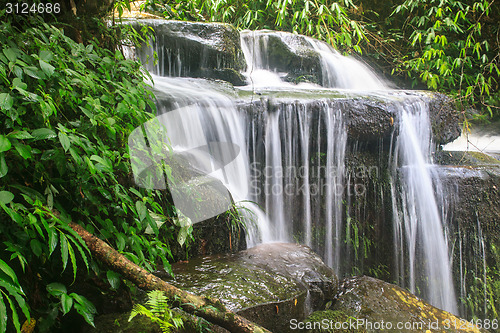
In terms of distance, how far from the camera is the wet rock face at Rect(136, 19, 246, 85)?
5.69 metres

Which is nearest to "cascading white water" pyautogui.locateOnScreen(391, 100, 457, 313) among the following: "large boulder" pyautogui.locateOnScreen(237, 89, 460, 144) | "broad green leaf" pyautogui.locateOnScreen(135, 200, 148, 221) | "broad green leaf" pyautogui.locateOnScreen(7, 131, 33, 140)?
"large boulder" pyautogui.locateOnScreen(237, 89, 460, 144)

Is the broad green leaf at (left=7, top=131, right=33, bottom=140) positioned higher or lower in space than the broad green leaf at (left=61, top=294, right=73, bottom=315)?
higher

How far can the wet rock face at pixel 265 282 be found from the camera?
2.22 meters

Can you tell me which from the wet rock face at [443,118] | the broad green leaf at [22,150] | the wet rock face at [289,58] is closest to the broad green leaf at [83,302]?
the broad green leaf at [22,150]

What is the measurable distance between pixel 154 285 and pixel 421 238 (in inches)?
170

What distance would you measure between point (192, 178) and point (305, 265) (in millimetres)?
1316

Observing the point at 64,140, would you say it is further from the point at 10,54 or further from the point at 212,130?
the point at 212,130

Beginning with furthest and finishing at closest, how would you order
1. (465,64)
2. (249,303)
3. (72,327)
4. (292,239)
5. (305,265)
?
(465,64), (292,239), (305,265), (249,303), (72,327)

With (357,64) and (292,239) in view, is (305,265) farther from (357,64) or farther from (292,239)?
(357,64)

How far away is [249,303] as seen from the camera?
219 cm

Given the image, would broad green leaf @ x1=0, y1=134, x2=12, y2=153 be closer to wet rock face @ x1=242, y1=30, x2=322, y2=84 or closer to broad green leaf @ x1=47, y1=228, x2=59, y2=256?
broad green leaf @ x1=47, y1=228, x2=59, y2=256

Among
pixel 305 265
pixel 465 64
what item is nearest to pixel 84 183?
pixel 305 265

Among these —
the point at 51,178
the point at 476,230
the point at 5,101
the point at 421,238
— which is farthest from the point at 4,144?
the point at 476,230

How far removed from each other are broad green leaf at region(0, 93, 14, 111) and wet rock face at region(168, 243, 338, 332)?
4.76ft
